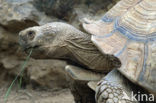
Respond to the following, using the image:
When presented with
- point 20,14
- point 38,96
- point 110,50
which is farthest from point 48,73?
point 110,50

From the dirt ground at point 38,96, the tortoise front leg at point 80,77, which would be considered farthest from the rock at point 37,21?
the tortoise front leg at point 80,77

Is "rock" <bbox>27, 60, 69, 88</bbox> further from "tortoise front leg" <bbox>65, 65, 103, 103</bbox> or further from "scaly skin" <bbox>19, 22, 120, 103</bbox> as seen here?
"scaly skin" <bbox>19, 22, 120, 103</bbox>

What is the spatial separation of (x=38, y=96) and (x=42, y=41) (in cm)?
206

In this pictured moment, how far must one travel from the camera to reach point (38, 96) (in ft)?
13.3

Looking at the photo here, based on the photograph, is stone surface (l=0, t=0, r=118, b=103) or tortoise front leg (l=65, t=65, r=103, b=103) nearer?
tortoise front leg (l=65, t=65, r=103, b=103)

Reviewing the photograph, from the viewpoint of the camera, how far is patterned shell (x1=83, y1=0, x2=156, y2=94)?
1.78 meters

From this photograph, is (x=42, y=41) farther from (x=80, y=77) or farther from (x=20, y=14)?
(x=20, y=14)

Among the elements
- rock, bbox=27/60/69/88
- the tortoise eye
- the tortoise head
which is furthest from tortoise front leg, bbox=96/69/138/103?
rock, bbox=27/60/69/88

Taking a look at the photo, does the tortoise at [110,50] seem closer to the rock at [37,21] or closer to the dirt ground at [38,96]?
the rock at [37,21]

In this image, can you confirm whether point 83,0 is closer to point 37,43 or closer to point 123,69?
point 37,43

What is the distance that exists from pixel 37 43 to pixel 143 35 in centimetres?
84

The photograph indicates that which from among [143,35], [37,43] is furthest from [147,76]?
[37,43]

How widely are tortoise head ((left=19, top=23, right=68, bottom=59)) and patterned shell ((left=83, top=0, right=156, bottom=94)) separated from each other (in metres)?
0.28

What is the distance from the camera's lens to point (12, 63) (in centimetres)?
429
